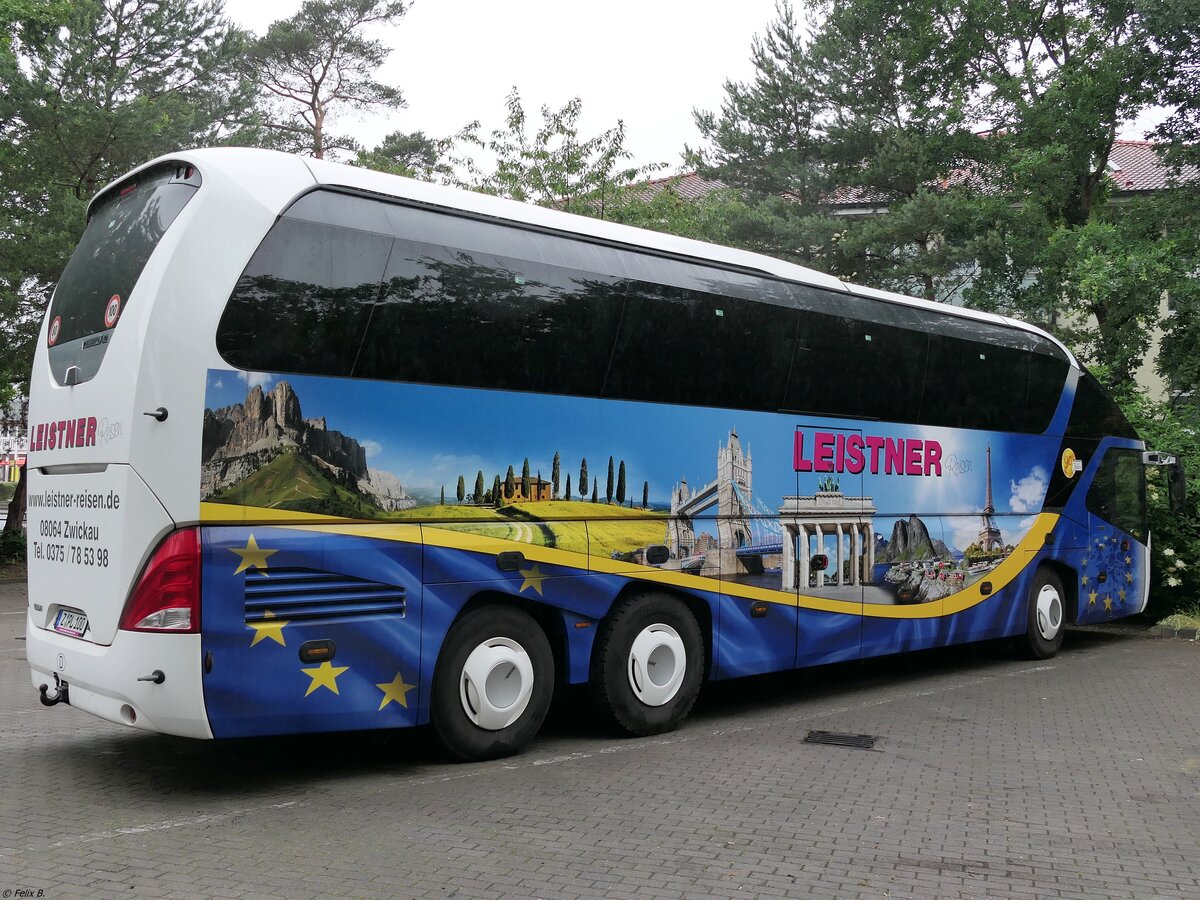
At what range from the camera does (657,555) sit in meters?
8.31

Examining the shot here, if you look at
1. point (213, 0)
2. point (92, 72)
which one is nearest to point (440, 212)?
point (92, 72)

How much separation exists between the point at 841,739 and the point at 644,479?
2.44 m

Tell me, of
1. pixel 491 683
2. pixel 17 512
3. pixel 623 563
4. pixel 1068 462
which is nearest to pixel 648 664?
pixel 623 563

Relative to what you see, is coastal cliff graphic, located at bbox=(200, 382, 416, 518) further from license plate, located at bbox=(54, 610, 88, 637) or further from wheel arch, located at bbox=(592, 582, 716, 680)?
Answer: wheel arch, located at bbox=(592, 582, 716, 680)

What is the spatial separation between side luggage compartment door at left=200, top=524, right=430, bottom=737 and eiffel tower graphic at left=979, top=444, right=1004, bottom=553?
22.9 feet

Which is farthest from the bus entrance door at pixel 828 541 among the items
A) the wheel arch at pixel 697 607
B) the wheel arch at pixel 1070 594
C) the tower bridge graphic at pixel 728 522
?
the wheel arch at pixel 1070 594

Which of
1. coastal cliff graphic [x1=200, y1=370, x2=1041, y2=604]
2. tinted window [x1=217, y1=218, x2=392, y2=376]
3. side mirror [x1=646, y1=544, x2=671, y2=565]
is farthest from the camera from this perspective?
side mirror [x1=646, y1=544, x2=671, y2=565]

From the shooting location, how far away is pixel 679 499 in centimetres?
846

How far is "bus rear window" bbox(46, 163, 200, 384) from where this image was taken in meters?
6.34

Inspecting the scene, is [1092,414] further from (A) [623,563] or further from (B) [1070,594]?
(A) [623,563]

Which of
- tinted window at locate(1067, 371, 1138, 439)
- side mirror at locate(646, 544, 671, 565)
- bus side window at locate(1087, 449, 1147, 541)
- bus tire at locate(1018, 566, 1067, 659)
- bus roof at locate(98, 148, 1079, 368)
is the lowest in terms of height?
bus tire at locate(1018, 566, 1067, 659)

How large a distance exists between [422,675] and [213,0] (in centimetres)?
2294

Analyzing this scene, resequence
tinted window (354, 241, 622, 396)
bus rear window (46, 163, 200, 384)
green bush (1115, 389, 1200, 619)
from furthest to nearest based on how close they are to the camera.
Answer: green bush (1115, 389, 1200, 619)
tinted window (354, 241, 622, 396)
bus rear window (46, 163, 200, 384)

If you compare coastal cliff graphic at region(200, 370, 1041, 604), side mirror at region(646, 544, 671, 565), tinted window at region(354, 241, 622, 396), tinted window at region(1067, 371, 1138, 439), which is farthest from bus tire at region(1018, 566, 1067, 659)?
tinted window at region(354, 241, 622, 396)
